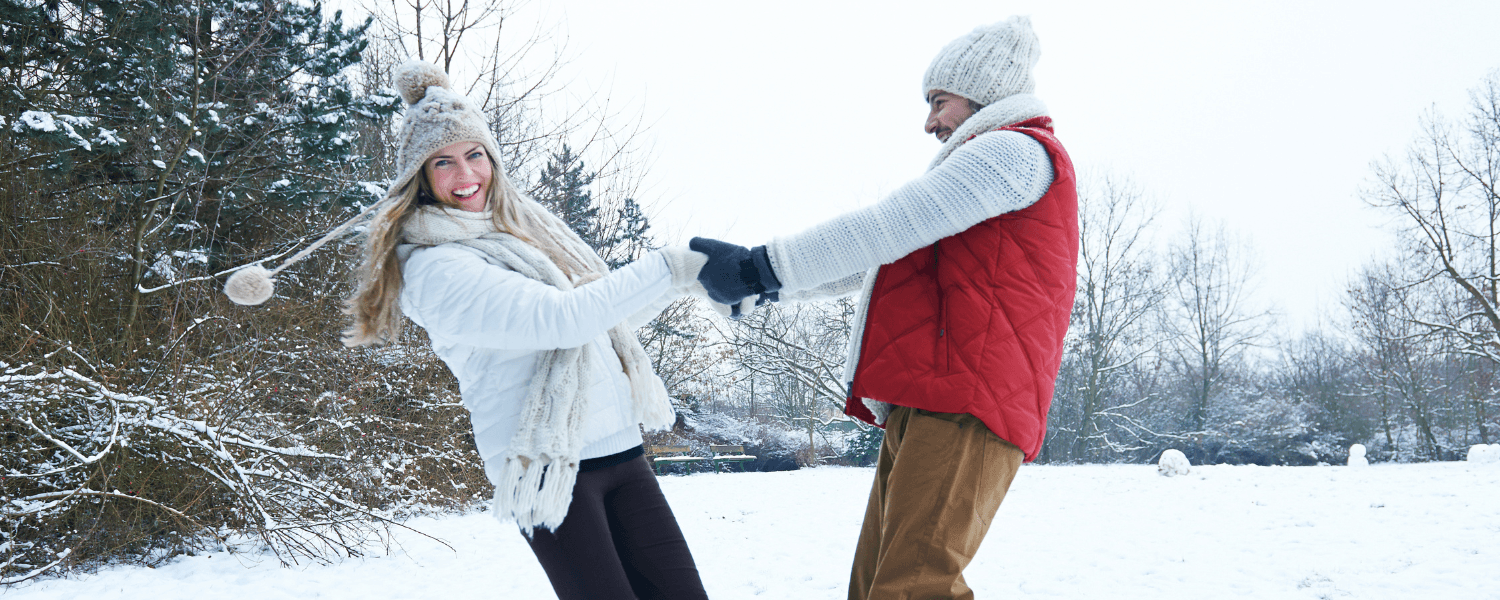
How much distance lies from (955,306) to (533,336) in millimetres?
746

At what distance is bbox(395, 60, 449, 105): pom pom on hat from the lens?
1692 mm

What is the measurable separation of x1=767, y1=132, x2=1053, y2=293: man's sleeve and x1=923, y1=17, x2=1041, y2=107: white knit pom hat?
0.24 m

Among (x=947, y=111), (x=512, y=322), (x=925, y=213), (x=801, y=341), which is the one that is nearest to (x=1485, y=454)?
(x=801, y=341)

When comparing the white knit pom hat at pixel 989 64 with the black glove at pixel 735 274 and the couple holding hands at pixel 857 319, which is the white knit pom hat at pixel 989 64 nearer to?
the couple holding hands at pixel 857 319

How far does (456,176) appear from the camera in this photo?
5.33 ft

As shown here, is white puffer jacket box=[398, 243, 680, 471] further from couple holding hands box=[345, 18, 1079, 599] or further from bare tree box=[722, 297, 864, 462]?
bare tree box=[722, 297, 864, 462]

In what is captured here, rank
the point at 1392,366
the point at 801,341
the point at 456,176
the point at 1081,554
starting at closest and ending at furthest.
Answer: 1. the point at 456,176
2. the point at 1081,554
3. the point at 801,341
4. the point at 1392,366

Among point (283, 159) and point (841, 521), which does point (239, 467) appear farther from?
point (841, 521)

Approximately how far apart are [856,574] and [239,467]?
491 cm

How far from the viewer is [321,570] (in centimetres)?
505

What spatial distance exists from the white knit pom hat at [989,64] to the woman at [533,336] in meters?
0.68


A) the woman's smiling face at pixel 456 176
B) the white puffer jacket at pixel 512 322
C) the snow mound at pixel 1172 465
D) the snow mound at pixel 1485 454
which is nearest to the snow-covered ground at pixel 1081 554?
the snow mound at pixel 1172 465

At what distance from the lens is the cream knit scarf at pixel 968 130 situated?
141 centimetres

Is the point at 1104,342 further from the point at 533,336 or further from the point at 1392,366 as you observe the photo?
the point at 533,336
